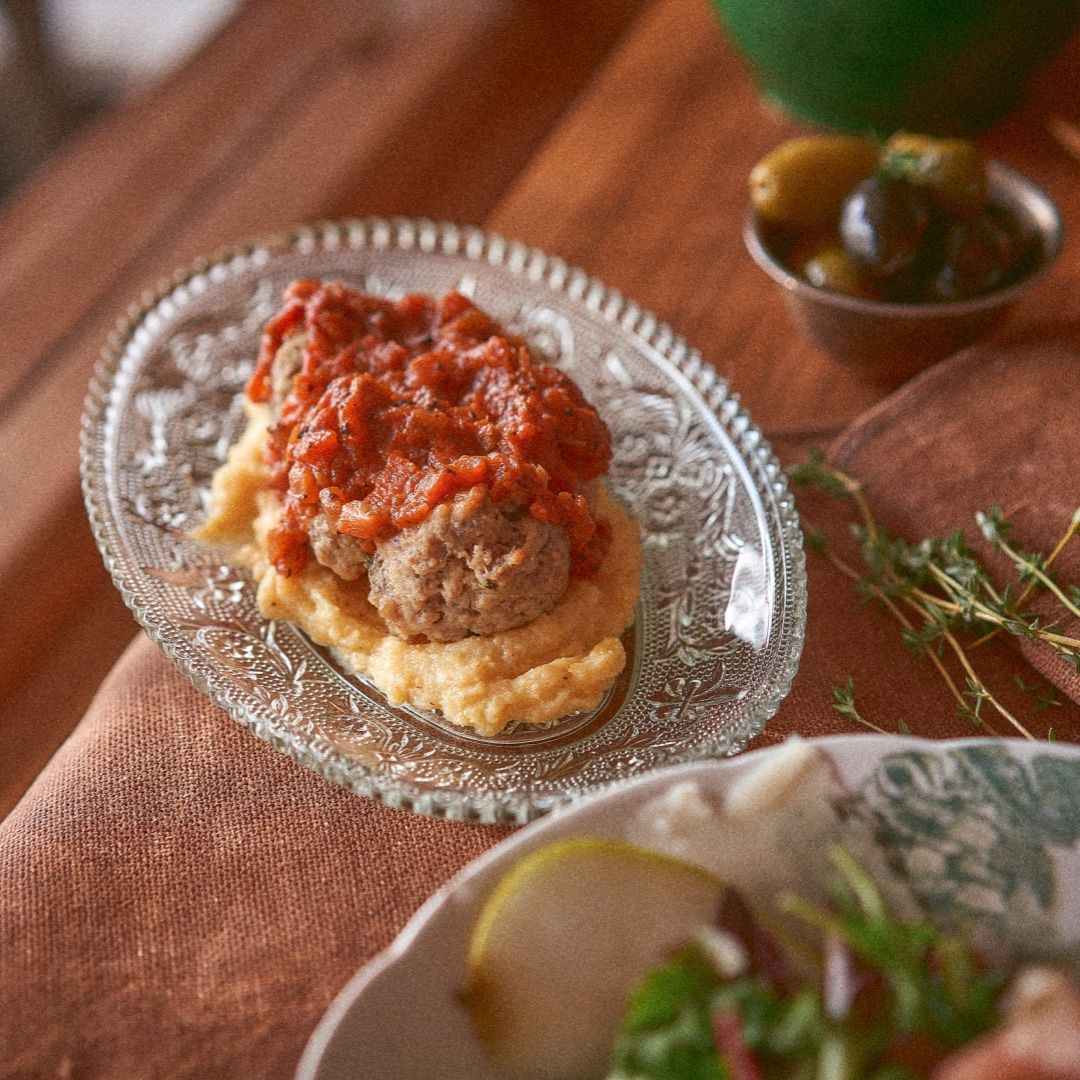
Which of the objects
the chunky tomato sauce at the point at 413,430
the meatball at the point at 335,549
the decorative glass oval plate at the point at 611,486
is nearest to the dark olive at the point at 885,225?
the decorative glass oval plate at the point at 611,486

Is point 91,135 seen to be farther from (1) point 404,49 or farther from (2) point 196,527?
(2) point 196,527

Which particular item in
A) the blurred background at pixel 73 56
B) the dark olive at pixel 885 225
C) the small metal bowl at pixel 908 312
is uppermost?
the blurred background at pixel 73 56

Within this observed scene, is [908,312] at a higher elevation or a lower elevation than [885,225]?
lower

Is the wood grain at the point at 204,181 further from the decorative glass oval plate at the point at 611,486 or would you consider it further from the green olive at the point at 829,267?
the green olive at the point at 829,267

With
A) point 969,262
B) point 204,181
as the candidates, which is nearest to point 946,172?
point 969,262

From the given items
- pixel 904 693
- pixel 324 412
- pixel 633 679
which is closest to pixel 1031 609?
pixel 904 693

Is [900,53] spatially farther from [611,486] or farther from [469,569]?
[469,569]
